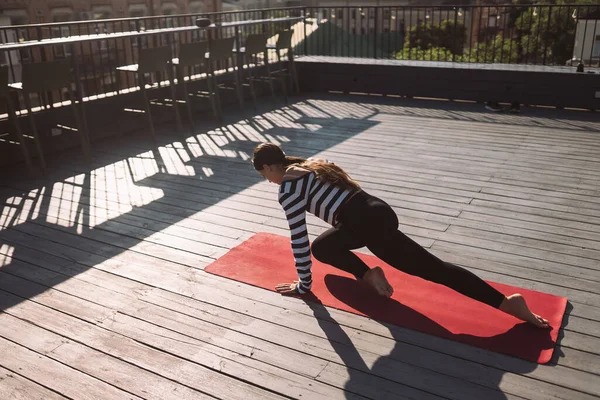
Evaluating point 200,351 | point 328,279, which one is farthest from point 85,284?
point 328,279

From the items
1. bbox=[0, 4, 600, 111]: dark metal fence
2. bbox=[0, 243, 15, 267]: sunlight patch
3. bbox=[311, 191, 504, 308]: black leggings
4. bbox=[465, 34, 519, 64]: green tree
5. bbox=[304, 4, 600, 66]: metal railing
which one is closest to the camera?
bbox=[311, 191, 504, 308]: black leggings

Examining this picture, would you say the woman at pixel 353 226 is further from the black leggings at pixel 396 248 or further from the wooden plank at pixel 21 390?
the wooden plank at pixel 21 390

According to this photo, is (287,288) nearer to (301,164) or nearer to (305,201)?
(305,201)

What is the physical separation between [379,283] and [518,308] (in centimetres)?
73

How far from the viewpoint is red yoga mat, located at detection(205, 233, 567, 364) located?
2.71 metres

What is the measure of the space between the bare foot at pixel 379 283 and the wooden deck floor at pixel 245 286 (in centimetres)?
25

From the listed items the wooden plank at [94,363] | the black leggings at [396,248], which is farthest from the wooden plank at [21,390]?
the black leggings at [396,248]

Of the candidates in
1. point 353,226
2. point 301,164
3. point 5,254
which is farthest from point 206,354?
point 5,254

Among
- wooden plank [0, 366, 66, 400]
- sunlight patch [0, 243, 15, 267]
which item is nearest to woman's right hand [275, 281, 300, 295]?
wooden plank [0, 366, 66, 400]

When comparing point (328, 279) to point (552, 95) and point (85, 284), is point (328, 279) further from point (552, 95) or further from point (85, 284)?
point (552, 95)

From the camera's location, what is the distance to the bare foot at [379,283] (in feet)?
10.1

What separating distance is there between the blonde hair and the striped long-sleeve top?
29 millimetres

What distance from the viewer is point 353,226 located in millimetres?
2869

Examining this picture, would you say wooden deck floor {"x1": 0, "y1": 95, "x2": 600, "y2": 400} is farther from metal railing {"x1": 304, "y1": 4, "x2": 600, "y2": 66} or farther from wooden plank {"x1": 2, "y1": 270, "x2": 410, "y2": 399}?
metal railing {"x1": 304, "y1": 4, "x2": 600, "y2": 66}
